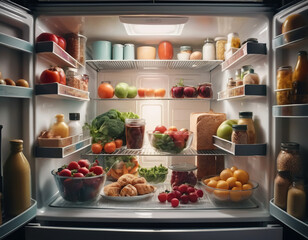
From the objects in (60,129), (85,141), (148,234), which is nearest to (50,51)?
(60,129)

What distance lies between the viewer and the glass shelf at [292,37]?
96cm

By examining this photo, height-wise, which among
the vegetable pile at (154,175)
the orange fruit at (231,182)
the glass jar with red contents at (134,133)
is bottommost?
the vegetable pile at (154,175)

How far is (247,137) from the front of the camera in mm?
1240

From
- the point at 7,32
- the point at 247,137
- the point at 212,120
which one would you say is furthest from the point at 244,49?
the point at 7,32

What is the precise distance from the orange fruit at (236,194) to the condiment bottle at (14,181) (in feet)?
3.22

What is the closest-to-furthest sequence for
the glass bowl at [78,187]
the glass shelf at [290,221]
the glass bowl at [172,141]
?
the glass shelf at [290,221] < the glass bowl at [78,187] < the glass bowl at [172,141]

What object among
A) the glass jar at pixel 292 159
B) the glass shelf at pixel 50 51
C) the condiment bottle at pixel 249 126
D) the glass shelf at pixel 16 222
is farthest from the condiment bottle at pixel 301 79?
the glass shelf at pixel 16 222

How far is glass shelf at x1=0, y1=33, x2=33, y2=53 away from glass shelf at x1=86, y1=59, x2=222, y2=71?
0.56 metres

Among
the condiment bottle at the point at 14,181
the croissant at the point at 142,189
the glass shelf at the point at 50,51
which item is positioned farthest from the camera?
the croissant at the point at 142,189

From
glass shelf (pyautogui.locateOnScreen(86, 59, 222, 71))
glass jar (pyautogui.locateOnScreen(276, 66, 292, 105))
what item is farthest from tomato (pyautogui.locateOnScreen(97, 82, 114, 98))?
glass jar (pyautogui.locateOnScreen(276, 66, 292, 105))

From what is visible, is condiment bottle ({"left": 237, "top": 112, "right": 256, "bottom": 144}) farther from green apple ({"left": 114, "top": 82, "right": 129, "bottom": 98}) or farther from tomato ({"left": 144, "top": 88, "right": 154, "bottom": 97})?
green apple ({"left": 114, "top": 82, "right": 129, "bottom": 98})

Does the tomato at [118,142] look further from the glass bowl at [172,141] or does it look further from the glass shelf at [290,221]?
the glass shelf at [290,221]

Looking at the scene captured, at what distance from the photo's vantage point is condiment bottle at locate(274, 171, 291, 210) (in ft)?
3.43

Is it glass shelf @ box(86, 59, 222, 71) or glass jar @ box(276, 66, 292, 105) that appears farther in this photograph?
glass shelf @ box(86, 59, 222, 71)
